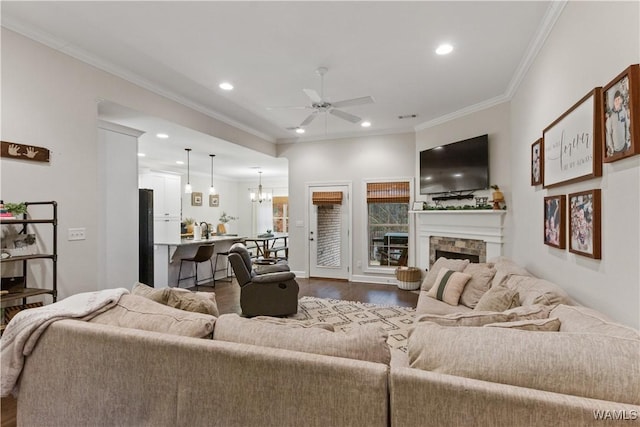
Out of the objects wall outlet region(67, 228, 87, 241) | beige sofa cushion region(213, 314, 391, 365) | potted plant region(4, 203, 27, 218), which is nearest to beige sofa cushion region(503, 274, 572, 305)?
beige sofa cushion region(213, 314, 391, 365)

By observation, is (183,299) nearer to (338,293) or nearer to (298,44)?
(298,44)

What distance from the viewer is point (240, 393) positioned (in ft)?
4.32

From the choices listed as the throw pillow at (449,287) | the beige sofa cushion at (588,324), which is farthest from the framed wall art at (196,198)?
the beige sofa cushion at (588,324)

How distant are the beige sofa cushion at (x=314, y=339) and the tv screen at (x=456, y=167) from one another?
4.01 meters

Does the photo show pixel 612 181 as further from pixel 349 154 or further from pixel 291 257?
pixel 291 257

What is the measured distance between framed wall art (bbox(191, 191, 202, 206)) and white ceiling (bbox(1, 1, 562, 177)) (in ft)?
19.1

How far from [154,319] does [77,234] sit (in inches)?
88.1

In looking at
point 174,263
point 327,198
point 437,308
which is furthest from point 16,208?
point 327,198

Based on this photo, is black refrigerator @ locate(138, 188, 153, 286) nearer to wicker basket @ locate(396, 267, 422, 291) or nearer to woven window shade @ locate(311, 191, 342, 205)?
woven window shade @ locate(311, 191, 342, 205)

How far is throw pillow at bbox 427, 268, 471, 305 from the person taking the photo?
3267 millimetres

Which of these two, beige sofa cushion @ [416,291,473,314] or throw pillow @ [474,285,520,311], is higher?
throw pillow @ [474,285,520,311]

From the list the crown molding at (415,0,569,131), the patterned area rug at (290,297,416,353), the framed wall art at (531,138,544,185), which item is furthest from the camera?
the patterned area rug at (290,297,416,353)

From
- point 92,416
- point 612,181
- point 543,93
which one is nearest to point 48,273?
point 92,416

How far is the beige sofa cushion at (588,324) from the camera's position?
4.33 ft
